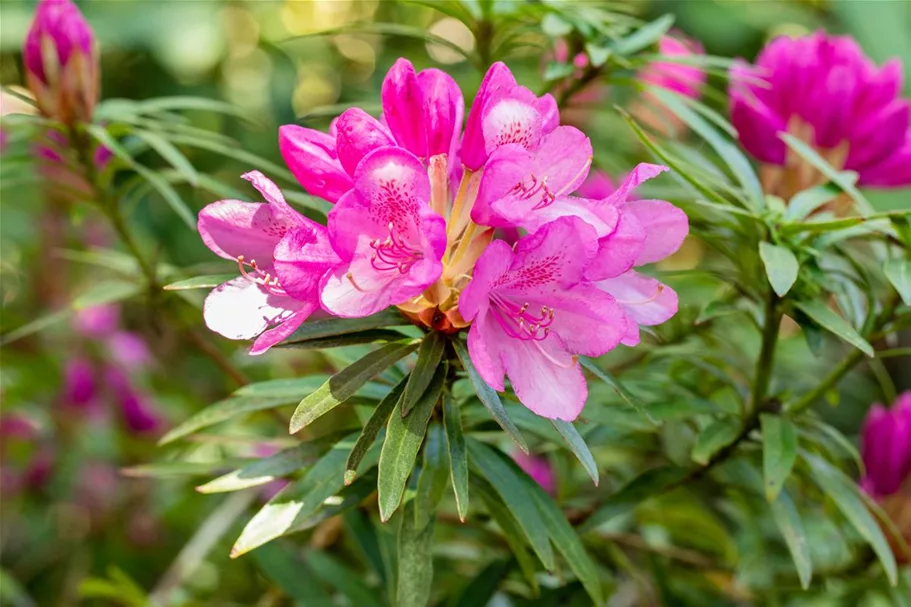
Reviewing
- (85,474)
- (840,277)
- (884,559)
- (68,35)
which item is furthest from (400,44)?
(884,559)

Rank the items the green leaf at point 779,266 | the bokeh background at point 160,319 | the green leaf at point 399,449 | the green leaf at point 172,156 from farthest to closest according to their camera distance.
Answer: the bokeh background at point 160,319, the green leaf at point 172,156, the green leaf at point 779,266, the green leaf at point 399,449

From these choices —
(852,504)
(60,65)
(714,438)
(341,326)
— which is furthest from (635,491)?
(60,65)

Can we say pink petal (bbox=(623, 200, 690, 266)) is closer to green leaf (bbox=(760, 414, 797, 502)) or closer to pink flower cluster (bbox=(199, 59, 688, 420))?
pink flower cluster (bbox=(199, 59, 688, 420))

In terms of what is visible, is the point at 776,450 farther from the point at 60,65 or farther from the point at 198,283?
the point at 60,65

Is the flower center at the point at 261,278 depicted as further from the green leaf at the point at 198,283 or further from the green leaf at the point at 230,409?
the green leaf at the point at 230,409

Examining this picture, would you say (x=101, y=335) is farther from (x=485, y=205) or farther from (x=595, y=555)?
(x=485, y=205)

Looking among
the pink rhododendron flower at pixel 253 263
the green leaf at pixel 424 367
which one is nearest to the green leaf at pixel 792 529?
the green leaf at pixel 424 367

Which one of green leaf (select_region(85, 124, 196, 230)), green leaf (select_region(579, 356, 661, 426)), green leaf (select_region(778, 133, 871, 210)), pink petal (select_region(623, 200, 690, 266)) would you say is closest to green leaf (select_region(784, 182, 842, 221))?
green leaf (select_region(778, 133, 871, 210))
